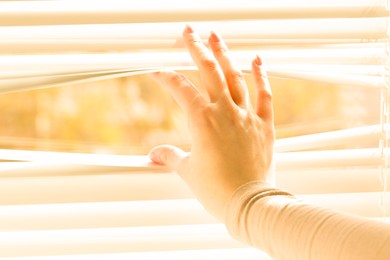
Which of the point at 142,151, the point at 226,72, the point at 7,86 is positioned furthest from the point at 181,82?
the point at 7,86

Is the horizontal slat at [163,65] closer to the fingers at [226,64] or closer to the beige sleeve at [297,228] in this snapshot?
the fingers at [226,64]

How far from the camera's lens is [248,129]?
1010 millimetres

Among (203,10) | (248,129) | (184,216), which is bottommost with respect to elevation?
(184,216)

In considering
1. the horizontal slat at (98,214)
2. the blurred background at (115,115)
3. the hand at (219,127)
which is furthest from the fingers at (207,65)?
the horizontal slat at (98,214)

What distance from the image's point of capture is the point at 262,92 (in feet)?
3.37

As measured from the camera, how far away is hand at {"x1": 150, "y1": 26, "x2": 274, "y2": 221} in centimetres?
97

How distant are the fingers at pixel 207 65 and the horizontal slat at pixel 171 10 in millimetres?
64

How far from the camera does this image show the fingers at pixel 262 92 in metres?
1.01

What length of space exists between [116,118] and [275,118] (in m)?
0.34

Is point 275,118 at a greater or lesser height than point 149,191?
greater

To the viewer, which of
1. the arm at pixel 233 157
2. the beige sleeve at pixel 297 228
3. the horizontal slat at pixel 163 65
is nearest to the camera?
the beige sleeve at pixel 297 228

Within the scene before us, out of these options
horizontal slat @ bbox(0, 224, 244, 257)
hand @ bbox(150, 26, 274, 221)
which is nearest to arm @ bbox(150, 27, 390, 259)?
hand @ bbox(150, 26, 274, 221)

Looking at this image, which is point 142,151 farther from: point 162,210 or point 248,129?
point 248,129

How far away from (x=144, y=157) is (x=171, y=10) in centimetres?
30
